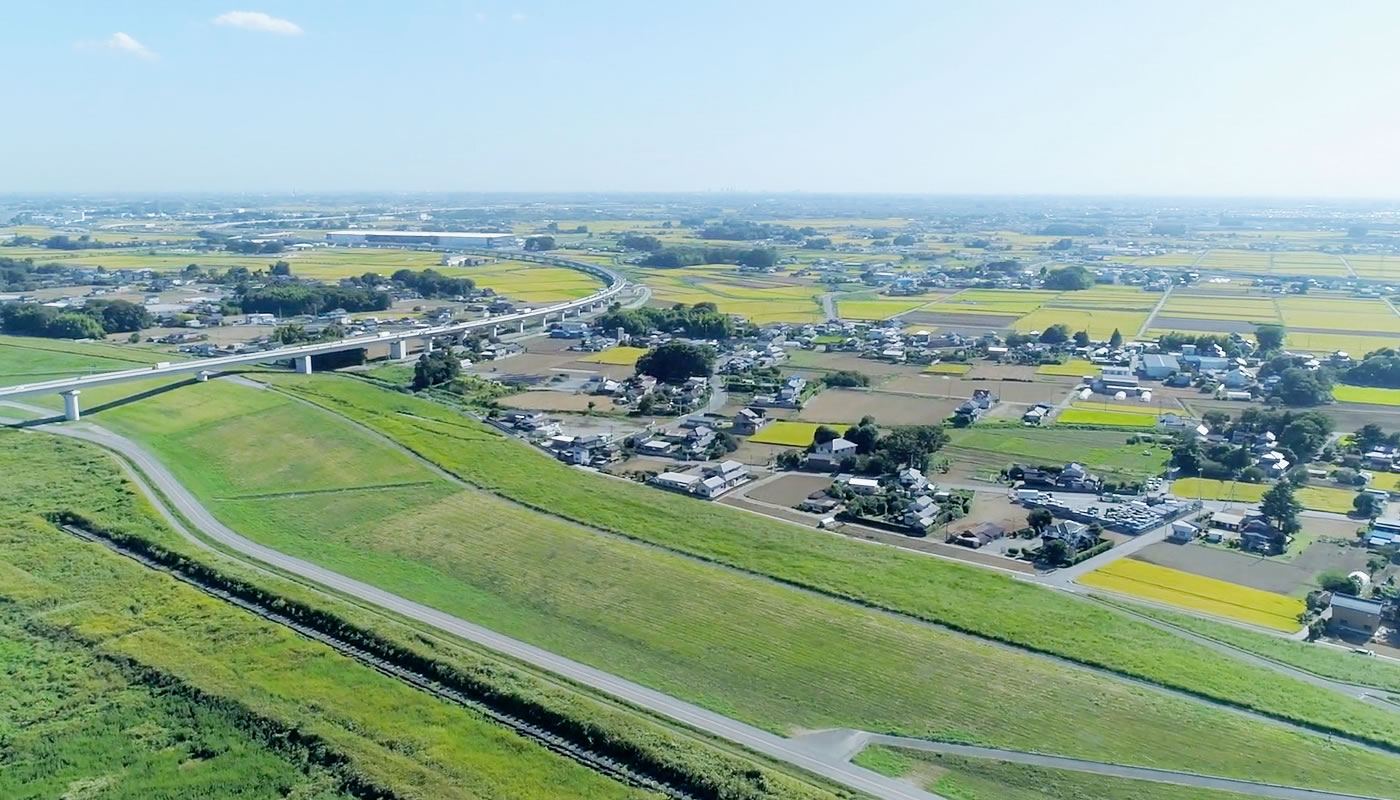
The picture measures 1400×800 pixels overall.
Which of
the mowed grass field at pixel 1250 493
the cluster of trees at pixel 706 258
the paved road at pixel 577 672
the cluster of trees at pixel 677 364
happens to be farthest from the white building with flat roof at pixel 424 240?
the mowed grass field at pixel 1250 493

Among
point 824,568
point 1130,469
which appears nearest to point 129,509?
point 824,568

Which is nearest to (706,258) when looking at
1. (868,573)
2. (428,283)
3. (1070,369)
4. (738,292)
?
(738,292)

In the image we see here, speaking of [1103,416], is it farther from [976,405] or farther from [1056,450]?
[1056,450]

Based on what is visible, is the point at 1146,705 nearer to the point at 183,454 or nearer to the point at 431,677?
the point at 431,677

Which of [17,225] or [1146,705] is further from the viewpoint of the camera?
[17,225]

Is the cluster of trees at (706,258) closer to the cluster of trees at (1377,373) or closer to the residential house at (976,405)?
the residential house at (976,405)
